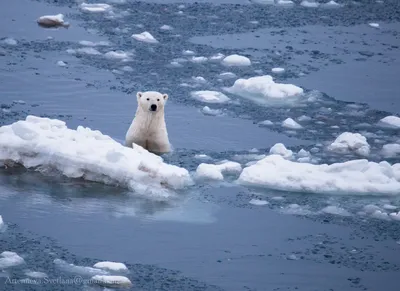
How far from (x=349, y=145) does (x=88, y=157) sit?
254cm

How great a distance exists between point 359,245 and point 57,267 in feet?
7.53

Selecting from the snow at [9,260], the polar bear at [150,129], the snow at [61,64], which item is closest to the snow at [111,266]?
the snow at [9,260]

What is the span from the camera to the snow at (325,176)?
28.5 feet

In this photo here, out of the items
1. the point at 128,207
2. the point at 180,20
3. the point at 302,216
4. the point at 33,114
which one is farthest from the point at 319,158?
the point at 180,20

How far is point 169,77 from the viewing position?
11.5 m

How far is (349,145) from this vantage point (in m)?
9.73

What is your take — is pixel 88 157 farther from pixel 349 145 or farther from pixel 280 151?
pixel 349 145

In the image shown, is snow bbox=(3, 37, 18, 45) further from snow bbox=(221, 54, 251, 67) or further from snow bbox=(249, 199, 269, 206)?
snow bbox=(249, 199, 269, 206)

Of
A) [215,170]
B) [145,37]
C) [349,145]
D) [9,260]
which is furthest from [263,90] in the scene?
[9,260]

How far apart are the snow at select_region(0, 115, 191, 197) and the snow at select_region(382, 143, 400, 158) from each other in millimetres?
2111

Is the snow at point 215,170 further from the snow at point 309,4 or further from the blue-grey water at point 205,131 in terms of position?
the snow at point 309,4

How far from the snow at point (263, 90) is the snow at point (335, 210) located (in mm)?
2864

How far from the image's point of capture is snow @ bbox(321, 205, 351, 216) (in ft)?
27.4

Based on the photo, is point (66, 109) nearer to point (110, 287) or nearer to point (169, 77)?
point (169, 77)
